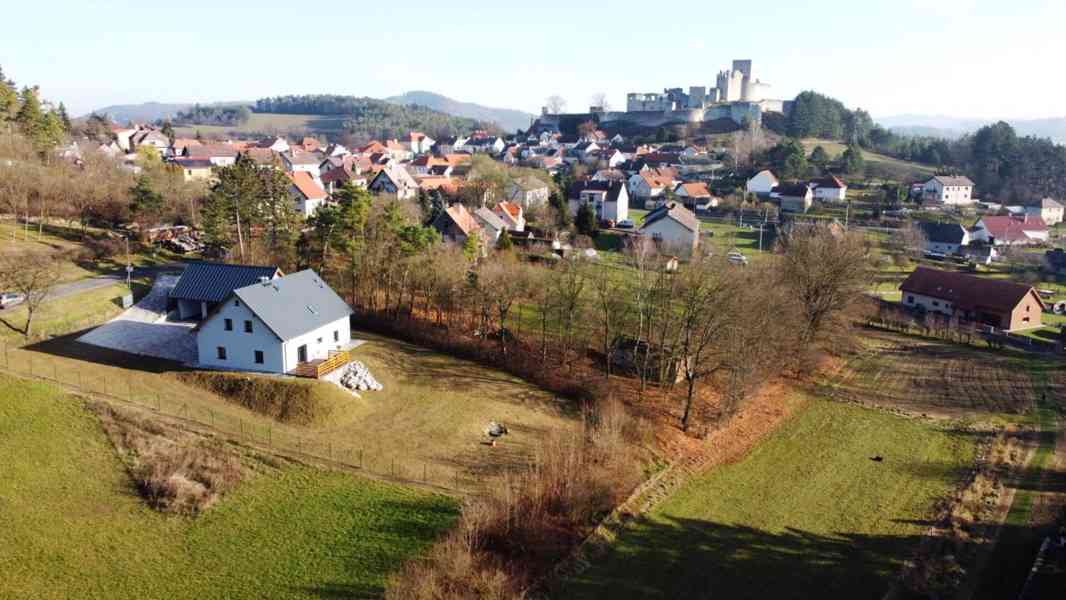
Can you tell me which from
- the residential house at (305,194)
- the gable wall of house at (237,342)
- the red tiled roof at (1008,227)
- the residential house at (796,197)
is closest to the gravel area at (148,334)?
the gable wall of house at (237,342)

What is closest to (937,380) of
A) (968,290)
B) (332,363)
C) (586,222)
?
(968,290)

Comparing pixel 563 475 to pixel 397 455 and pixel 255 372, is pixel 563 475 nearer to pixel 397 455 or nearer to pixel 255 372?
pixel 397 455

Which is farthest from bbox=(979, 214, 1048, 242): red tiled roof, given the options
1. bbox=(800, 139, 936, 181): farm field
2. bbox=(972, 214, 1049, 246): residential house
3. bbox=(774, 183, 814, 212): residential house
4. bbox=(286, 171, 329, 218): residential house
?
bbox=(286, 171, 329, 218): residential house

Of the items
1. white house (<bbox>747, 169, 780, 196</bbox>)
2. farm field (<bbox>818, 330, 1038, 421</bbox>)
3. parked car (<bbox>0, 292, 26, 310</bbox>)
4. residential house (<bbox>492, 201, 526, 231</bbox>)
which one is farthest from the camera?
white house (<bbox>747, 169, 780, 196</bbox>)

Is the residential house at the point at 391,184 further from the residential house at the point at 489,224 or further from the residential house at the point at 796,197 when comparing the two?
the residential house at the point at 796,197

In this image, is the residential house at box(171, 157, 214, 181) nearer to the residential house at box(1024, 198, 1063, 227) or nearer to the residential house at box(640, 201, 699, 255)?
the residential house at box(640, 201, 699, 255)

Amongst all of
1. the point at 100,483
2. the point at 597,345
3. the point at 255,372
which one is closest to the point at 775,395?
the point at 597,345
